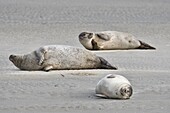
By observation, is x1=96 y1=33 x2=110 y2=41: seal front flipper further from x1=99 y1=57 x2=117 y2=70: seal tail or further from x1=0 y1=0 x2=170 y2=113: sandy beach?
x1=99 y1=57 x2=117 y2=70: seal tail

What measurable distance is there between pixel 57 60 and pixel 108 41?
2.47 meters

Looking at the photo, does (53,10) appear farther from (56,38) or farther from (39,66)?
(39,66)

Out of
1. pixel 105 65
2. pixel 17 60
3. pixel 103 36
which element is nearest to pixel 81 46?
pixel 103 36

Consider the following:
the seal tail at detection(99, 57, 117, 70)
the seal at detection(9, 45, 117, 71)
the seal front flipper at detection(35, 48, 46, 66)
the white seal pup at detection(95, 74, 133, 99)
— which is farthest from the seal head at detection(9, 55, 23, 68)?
the white seal pup at detection(95, 74, 133, 99)

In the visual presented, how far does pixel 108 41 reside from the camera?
37.1ft

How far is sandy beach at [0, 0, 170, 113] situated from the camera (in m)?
6.88

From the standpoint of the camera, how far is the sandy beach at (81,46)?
271 inches

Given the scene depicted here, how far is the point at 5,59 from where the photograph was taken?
10.0 m

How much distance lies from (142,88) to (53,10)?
9.05 m

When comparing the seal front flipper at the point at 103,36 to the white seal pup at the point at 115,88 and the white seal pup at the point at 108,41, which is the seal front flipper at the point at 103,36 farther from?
the white seal pup at the point at 115,88

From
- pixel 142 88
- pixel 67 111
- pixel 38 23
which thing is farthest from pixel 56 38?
pixel 67 111

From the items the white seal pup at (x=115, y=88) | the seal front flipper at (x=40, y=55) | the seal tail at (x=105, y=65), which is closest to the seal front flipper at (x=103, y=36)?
the seal tail at (x=105, y=65)

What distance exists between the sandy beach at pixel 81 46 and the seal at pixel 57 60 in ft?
0.32

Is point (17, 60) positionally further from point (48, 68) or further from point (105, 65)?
point (105, 65)
